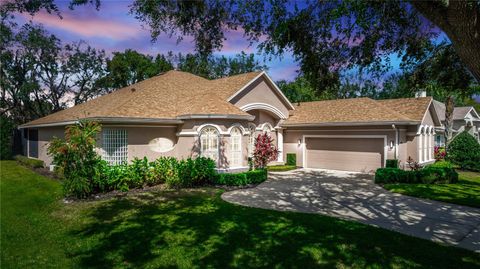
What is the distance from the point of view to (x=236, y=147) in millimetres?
17234

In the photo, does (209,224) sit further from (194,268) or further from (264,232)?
(194,268)

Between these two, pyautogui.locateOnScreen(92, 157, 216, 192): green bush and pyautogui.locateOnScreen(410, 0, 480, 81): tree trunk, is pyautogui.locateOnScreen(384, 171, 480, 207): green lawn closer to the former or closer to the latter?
pyautogui.locateOnScreen(410, 0, 480, 81): tree trunk

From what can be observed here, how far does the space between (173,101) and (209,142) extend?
4294 mm

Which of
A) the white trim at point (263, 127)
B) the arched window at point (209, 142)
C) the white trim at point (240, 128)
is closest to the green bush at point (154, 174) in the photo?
the arched window at point (209, 142)

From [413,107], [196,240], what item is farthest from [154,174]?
[413,107]

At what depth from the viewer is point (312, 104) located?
25.9 m

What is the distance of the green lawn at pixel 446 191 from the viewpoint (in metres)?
11.7

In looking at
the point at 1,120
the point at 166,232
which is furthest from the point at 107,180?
the point at 1,120

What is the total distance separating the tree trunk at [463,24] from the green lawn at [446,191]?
28.9ft

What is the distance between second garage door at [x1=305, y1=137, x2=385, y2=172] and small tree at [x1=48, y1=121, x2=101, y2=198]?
15388mm

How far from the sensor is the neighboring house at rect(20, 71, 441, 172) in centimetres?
1600

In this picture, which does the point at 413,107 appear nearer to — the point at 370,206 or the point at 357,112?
the point at 357,112

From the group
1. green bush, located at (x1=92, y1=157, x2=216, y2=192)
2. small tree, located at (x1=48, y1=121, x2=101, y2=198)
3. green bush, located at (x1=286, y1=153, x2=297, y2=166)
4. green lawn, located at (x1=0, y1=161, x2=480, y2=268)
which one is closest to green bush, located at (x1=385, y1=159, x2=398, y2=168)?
green bush, located at (x1=286, y1=153, x2=297, y2=166)

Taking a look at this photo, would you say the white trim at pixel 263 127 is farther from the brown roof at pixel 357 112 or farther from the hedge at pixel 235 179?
the hedge at pixel 235 179
